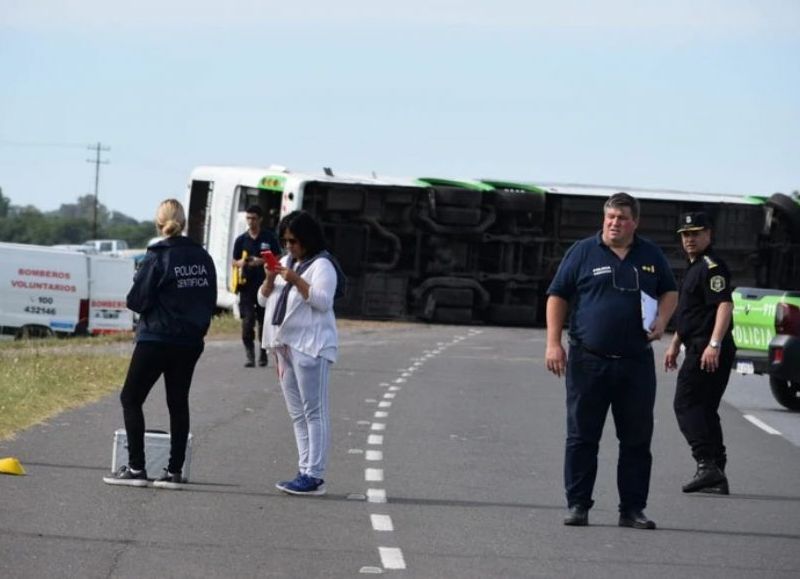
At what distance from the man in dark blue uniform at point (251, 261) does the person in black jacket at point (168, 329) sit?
7.66 meters

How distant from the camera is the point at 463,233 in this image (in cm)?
3731

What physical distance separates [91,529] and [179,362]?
218cm

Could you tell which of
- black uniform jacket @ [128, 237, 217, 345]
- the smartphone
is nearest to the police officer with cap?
the smartphone

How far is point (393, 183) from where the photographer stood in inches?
1458

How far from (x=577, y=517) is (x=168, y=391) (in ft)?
9.51

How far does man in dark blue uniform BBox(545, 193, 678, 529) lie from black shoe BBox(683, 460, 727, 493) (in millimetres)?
1859

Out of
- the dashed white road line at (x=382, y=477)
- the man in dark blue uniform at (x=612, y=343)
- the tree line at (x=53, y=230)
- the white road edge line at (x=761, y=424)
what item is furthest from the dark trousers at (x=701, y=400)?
the tree line at (x=53, y=230)

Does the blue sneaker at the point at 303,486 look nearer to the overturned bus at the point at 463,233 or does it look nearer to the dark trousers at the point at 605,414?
the dark trousers at the point at 605,414

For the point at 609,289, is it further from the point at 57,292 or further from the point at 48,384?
the point at 57,292

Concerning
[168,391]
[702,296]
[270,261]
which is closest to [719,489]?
[702,296]

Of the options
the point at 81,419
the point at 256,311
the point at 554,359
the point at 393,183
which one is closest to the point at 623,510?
the point at 554,359

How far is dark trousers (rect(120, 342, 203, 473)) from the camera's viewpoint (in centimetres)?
1222

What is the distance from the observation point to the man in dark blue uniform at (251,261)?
68.6ft

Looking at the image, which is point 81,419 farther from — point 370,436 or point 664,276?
point 664,276
